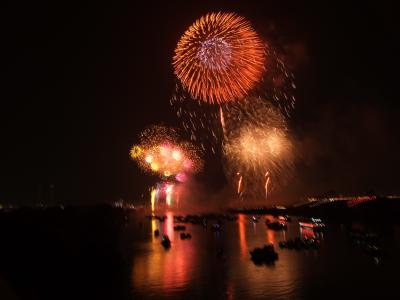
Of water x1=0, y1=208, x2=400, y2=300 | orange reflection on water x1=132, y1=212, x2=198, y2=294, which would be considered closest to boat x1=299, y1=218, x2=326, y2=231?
water x1=0, y1=208, x2=400, y2=300

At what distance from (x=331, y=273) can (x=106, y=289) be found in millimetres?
19909

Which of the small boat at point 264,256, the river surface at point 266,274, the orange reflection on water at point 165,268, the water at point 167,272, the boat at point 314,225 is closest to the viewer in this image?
the water at point 167,272

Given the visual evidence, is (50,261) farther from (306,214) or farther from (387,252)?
(306,214)

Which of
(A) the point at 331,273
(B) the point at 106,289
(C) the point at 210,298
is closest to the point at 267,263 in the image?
(A) the point at 331,273

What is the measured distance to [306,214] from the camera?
455ft

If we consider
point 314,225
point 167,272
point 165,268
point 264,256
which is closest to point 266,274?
point 264,256

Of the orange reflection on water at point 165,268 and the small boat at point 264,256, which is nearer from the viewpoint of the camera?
the orange reflection on water at point 165,268

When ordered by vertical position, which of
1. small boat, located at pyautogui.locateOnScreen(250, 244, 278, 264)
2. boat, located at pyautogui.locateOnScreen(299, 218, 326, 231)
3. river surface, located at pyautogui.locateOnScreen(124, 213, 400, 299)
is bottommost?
river surface, located at pyautogui.locateOnScreen(124, 213, 400, 299)

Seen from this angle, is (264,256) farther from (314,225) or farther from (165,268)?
(314,225)

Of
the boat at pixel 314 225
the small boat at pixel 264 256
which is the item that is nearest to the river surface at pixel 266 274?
the small boat at pixel 264 256

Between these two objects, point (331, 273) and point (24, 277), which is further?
point (331, 273)

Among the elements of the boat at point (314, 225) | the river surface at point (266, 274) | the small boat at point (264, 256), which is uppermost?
the boat at point (314, 225)

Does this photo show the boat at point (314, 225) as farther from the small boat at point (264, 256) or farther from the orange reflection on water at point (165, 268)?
the small boat at point (264, 256)

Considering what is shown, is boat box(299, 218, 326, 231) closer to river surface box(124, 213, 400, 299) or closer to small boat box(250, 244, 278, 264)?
river surface box(124, 213, 400, 299)
